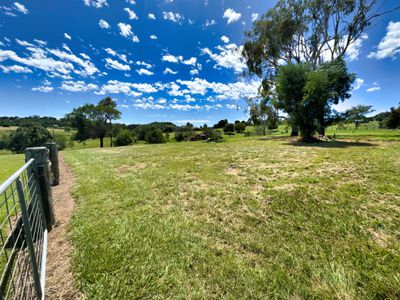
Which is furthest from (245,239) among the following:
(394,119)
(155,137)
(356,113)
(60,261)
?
(155,137)

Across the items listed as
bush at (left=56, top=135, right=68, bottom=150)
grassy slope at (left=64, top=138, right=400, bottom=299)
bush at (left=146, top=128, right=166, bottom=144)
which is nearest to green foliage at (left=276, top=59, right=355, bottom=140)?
grassy slope at (left=64, top=138, right=400, bottom=299)

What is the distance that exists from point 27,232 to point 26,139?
1867 inches

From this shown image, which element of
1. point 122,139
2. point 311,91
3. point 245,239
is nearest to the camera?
point 245,239

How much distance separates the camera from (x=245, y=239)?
2746 millimetres

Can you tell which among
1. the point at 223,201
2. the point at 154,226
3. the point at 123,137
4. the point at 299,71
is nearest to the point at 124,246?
the point at 154,226

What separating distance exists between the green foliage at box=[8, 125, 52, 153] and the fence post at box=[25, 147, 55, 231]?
A: 42.2 meters

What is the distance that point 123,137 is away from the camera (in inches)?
1548

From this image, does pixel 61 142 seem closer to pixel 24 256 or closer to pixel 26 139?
pixel 26 139

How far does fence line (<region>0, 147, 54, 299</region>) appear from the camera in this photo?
1600 mm

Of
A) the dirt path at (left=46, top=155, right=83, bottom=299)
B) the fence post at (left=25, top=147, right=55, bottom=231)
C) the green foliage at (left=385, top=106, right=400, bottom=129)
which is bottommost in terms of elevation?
the dirt path at (left=46, top=155, right=83, bottom=299)

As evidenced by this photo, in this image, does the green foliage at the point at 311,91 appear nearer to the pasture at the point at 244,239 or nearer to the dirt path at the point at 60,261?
the pasture at the point at 244,239

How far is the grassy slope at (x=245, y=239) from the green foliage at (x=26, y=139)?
141ft

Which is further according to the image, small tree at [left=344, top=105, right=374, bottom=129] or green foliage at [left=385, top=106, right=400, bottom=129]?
green foliage at [left=385, top=106, right=400, bottom=129]

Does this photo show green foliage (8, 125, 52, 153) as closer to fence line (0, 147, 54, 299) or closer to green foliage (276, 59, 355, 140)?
fence line (0, 147, 54, 299)
